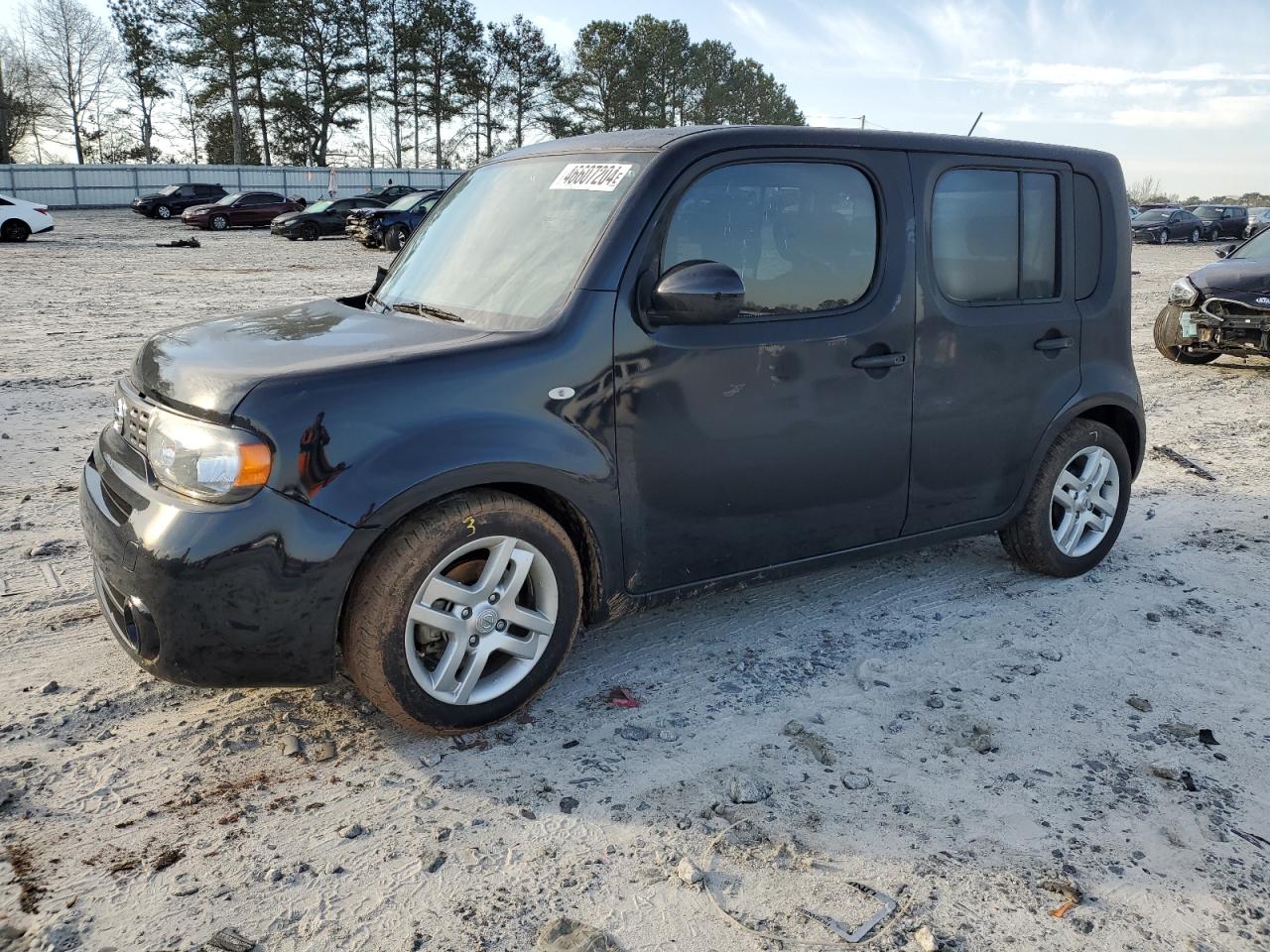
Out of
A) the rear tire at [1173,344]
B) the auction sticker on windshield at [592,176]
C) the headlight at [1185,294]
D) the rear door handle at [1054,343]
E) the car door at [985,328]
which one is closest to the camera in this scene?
the auction sticker on windshield at [592,176]

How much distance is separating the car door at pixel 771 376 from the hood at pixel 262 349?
0.70m

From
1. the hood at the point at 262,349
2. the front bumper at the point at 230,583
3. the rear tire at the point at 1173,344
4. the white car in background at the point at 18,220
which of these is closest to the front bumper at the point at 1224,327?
the rear tire at the point at 1173,344

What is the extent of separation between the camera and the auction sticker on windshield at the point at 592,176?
3.74 m

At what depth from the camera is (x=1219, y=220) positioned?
4147 centimetres

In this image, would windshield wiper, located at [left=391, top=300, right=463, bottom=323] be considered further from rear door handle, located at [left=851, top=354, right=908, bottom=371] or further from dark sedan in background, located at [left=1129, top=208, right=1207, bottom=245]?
dark sedan in background, located at [left=1129, top=208, right=1207, bottom=245]

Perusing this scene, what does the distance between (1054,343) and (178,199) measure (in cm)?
4108

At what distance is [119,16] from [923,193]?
2380 inches

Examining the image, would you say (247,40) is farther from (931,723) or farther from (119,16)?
(931,723)

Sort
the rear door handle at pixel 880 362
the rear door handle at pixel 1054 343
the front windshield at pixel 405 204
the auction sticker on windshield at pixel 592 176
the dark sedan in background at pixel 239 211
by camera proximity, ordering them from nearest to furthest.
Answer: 1. the auction sticker on windshield at pixel 592 176
2. the rear door handle at pixel 880 362
3. the rear door handle at pixel 1054 343
4. the front windshield at pixel 405 204
5. the dark sedan in background at pixel 239 211

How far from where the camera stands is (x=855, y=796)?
3197mm

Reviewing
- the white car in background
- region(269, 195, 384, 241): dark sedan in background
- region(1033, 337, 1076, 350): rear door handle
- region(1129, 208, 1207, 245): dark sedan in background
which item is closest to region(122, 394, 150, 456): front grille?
region(1033, 337, 1076, 350): rear door handle

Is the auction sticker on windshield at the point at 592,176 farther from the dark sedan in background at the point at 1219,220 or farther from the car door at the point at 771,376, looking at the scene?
the dark sedan in background at the point at 1219,220

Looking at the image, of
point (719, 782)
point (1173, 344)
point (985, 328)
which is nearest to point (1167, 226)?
point (1173, 344)

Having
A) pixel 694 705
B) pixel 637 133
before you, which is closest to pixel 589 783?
pixel 694 705
